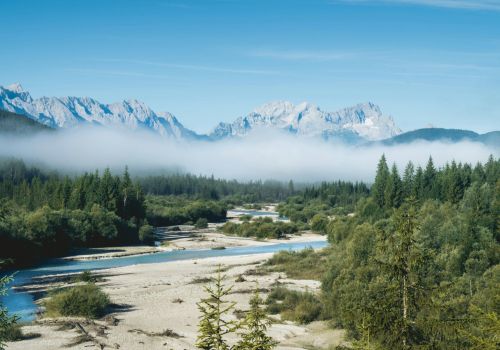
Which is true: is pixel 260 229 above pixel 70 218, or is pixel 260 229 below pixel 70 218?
below

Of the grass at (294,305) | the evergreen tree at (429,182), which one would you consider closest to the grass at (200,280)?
the grass at (294,305)

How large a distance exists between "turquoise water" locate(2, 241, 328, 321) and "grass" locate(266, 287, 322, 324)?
2158cm

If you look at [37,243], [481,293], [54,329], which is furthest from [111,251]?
[481,293]

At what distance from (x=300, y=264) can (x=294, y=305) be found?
2573 centimetres

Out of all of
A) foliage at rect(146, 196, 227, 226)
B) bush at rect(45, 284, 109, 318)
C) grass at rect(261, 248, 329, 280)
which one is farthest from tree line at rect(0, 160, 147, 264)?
grass at rect(261, 248, 329, 280)

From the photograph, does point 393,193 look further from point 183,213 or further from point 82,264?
point 183,213

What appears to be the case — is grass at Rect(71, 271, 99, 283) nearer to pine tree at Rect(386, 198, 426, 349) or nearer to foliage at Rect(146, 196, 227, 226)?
pine tree at Rect(386, 198, 426, 349)

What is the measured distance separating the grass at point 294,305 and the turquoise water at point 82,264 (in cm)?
2158

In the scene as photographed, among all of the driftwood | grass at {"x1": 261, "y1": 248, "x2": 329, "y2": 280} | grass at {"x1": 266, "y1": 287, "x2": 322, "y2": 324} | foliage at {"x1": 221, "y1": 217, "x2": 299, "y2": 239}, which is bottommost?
foliage at {"x1": 221, "y1": 217, "x2": 299, "y2": 239}

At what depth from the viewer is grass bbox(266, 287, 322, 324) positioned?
44312mm

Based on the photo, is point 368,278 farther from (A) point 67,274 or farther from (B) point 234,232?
(B) point 234,232

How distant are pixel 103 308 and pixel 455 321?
38.5m

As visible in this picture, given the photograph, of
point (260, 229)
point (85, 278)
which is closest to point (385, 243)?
point (85, 278)

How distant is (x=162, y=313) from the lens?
4609cm
